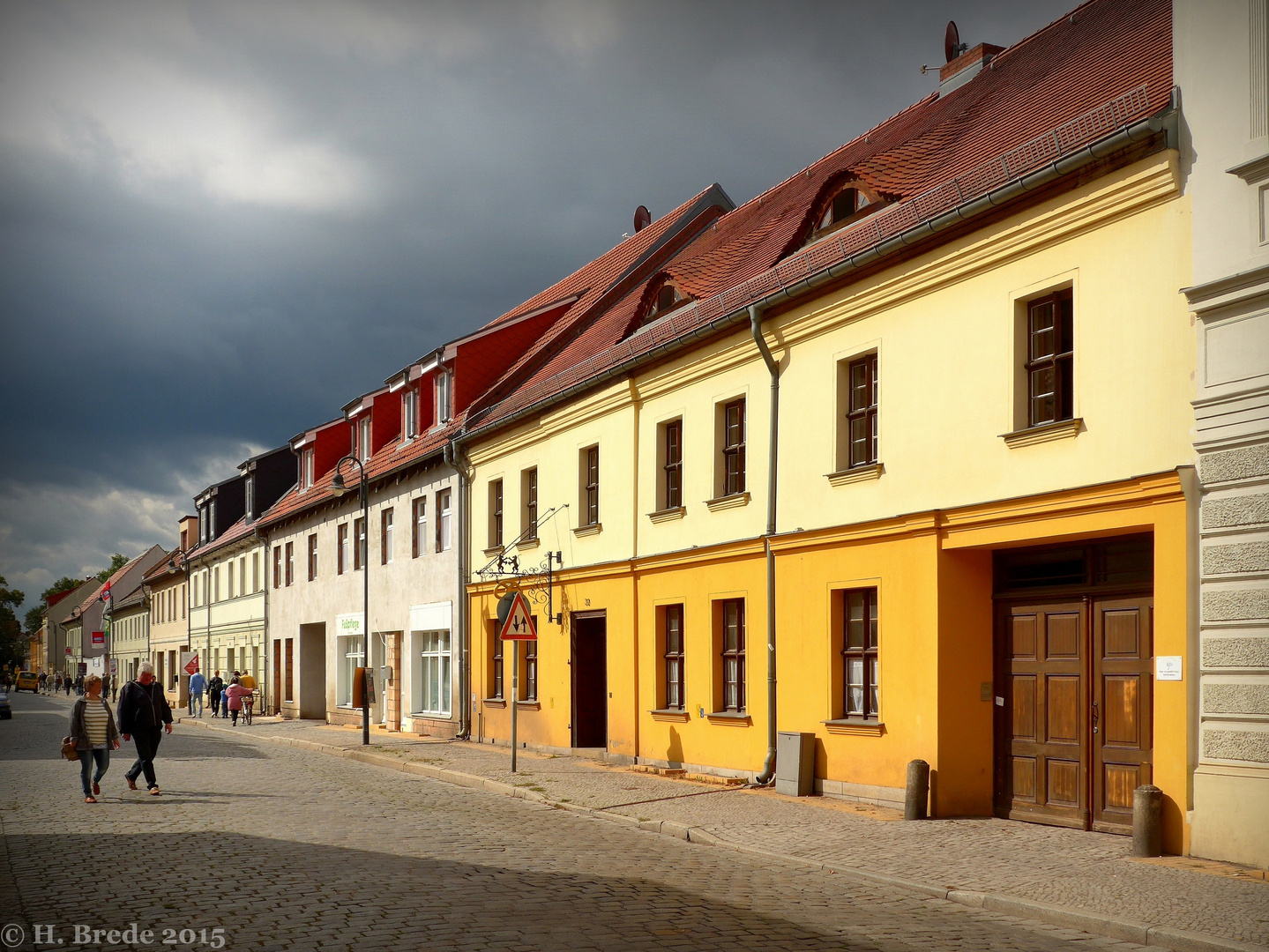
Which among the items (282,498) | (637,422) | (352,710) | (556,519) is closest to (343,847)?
(637,422)

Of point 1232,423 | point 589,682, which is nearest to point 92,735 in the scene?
point 589,682

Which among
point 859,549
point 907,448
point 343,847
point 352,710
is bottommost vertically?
point 352,710

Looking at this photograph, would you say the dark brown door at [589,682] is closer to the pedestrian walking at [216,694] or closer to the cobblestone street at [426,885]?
the cobblestone street at [426,885]

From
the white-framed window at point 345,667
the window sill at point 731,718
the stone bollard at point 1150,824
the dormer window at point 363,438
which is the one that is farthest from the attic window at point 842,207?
the white-framed window at point 345,667

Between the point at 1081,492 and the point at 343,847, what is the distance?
8.30m

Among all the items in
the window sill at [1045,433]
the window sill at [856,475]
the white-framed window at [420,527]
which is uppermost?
the window sill at [1045,433]

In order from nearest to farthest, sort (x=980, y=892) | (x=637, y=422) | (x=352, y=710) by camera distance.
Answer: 1. (x=980, y=892)
2. (x=637, y=422)
3. (x=352, y=710)

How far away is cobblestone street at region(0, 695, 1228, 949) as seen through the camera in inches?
336

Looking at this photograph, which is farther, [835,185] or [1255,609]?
[835,185]

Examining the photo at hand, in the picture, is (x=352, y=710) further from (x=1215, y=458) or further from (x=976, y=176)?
(x=1215, y=458)

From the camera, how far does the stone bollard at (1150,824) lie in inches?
463

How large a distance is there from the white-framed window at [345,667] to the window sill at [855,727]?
23866 mm

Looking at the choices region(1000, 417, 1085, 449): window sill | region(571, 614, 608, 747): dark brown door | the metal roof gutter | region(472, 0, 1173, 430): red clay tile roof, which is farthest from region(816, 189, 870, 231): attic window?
region(571, 614, 608, 747): dark brown door

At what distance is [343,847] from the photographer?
1248 centimetres
